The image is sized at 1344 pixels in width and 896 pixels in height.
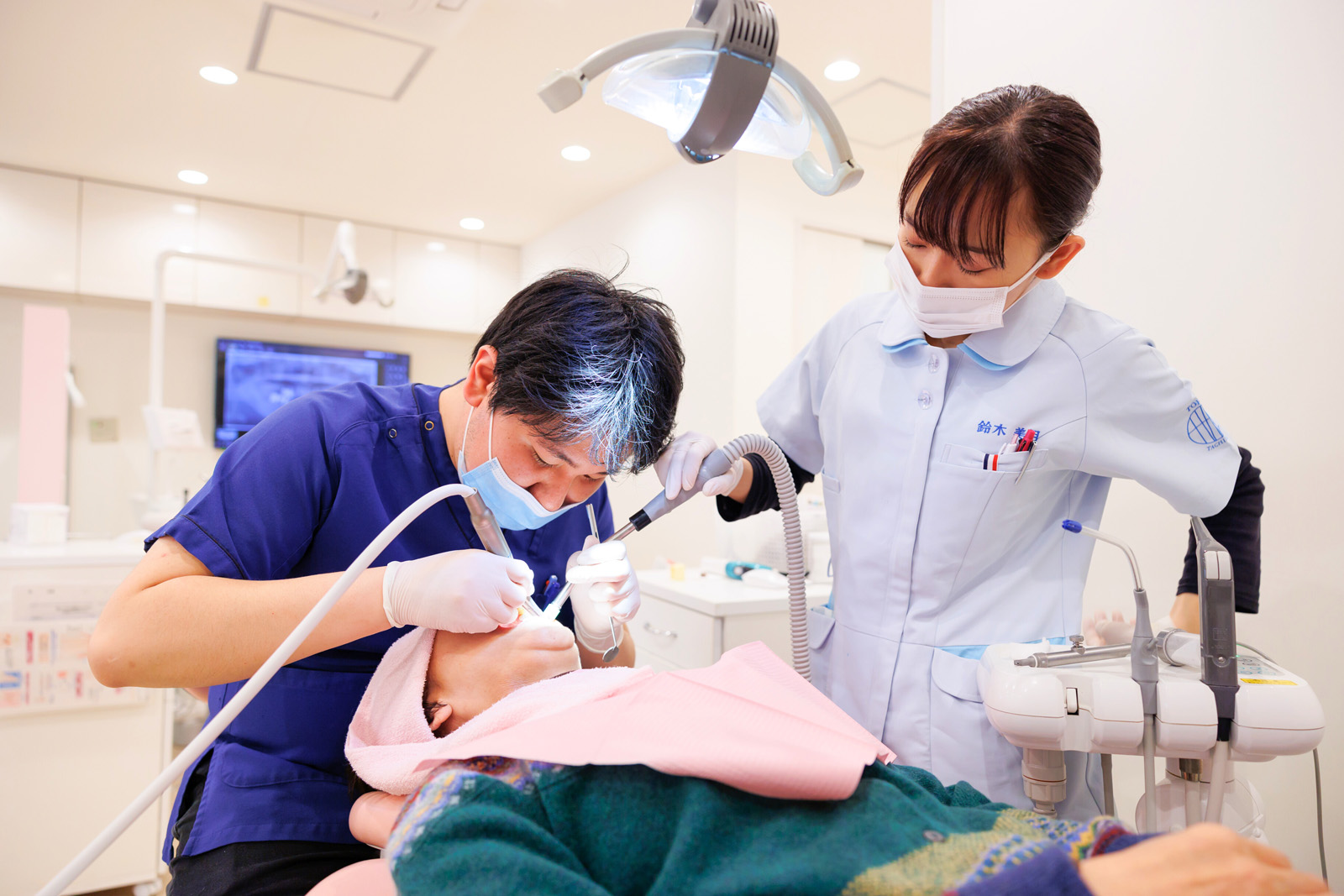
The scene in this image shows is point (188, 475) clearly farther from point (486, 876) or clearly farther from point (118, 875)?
point (486, 876)

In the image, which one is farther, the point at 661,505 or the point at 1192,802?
the point at 661,505

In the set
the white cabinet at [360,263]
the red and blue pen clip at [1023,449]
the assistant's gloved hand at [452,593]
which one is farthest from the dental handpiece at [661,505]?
the white cabinet at [360,263]

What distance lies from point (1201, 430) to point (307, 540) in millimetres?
1167

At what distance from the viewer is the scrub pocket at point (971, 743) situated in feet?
3.36

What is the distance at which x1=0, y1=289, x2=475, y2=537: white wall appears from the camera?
4.27 m

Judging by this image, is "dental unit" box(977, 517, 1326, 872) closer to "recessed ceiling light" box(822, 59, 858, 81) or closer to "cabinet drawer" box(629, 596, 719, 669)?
"cabinet drawer" box(629, 596, 719, 669)

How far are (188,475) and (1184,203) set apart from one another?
5132mm

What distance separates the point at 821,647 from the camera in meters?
1.25

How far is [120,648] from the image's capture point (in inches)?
32.9

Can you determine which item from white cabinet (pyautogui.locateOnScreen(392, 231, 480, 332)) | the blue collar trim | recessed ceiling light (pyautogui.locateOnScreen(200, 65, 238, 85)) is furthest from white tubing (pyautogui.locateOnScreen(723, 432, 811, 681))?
white cabinet (pyautogui.locateOnScreen(392, 231, 480, 332))

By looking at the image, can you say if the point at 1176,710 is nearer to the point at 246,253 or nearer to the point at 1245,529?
the point at 1245,529

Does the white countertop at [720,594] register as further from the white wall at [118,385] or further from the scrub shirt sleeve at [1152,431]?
the white wall at [118,385]

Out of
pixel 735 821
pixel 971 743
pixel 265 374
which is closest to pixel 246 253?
pixel 265 374

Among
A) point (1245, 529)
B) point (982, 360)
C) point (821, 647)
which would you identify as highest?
point (982, 360)
